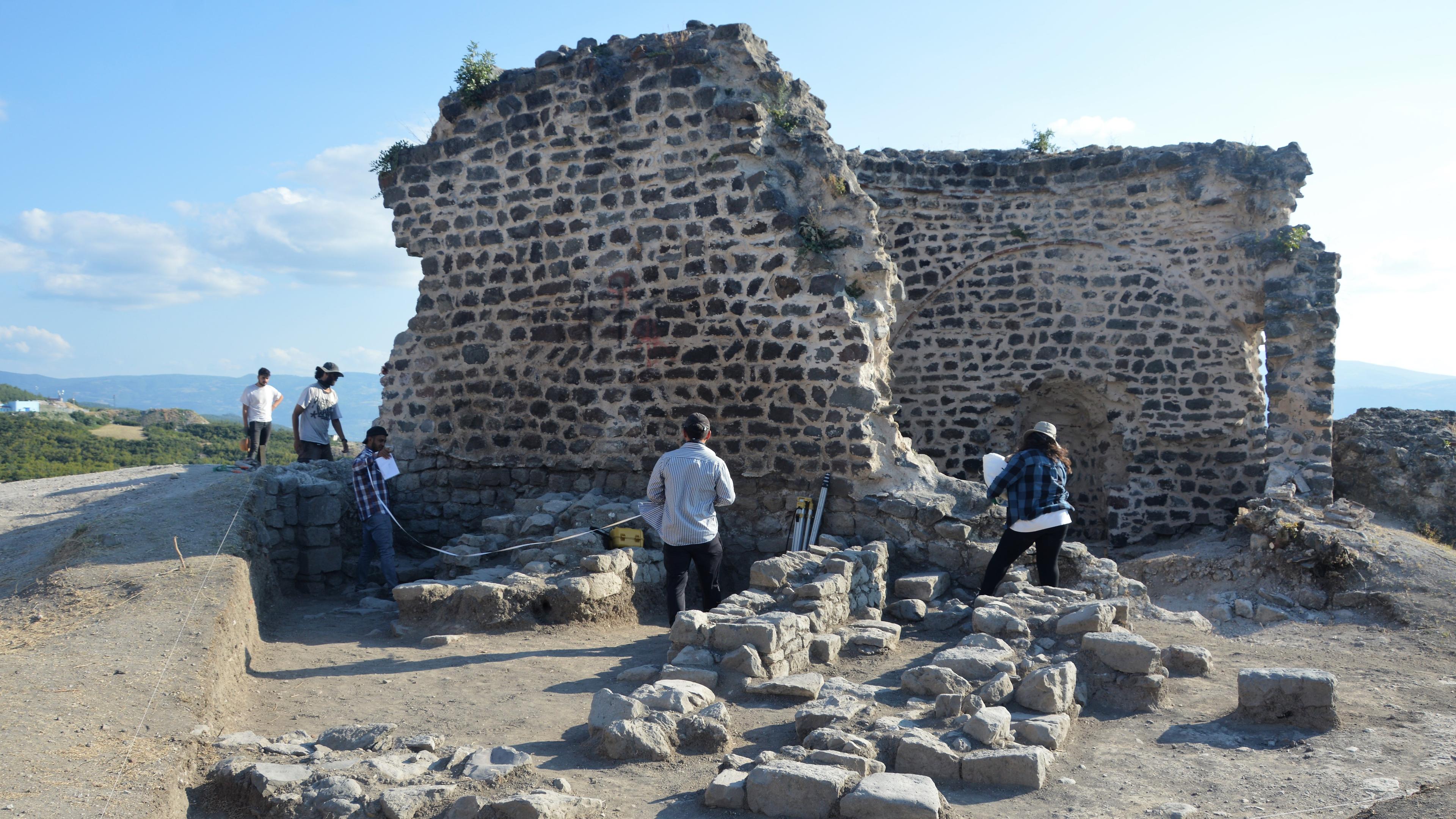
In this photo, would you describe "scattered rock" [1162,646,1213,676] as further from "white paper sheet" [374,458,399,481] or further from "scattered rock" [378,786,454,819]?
"white paper sheet" [374,458,399,481]

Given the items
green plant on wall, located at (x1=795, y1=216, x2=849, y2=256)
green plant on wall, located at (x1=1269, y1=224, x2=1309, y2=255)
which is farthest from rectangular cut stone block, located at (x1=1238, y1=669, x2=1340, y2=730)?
green plant on wall, located at (x1=1269, y1=224, x2=1309, y2=255)

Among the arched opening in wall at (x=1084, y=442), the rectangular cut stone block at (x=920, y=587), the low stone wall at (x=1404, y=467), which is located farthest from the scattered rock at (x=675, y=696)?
the low stone wall at (x=1404, y=467)

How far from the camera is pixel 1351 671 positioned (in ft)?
18.0

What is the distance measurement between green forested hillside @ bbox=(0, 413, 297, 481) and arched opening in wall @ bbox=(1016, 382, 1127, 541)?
A: 12.5m

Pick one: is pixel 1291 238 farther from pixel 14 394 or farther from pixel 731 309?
pixel 14 394

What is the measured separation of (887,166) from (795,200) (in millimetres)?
4643

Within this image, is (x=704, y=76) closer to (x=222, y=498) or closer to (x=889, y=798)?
(x=222, y=498)

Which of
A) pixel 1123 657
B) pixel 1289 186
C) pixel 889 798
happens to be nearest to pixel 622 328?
pixel 1123 657

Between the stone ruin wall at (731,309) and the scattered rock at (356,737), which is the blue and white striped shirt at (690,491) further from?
the scattered rock at (356,737)

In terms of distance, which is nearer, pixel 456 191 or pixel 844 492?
pixel 844 492

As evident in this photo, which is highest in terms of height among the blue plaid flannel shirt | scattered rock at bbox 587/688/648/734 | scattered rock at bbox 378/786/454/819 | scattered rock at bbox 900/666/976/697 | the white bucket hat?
the white bucket hat

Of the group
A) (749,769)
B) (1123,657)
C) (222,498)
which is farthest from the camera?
(222,498)

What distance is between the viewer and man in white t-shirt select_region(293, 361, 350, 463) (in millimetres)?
9508

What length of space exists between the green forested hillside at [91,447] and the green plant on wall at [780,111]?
12248 mm
